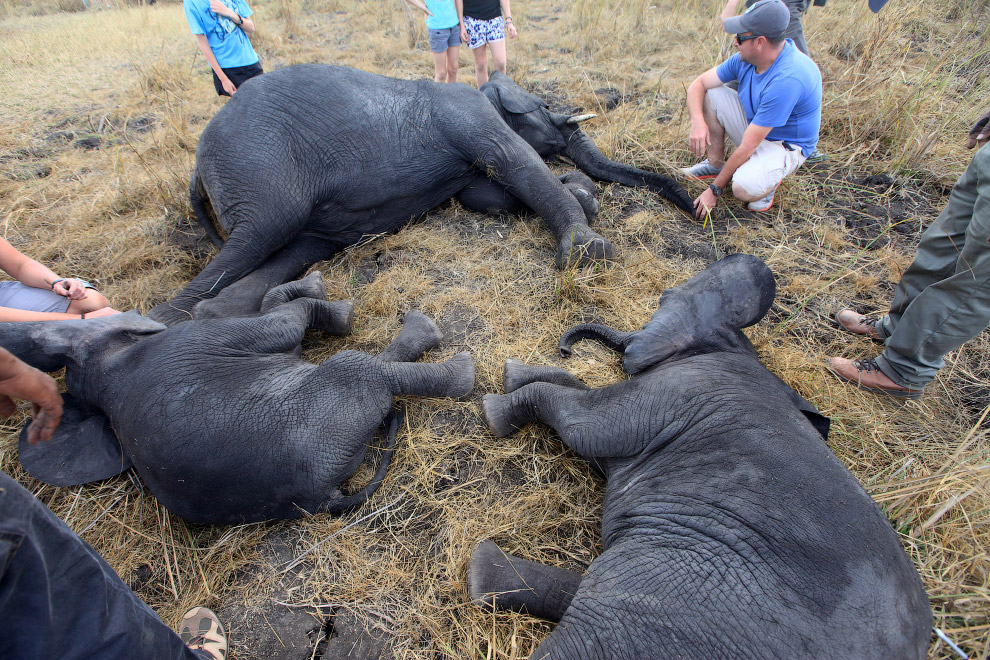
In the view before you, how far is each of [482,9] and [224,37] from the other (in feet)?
9.13

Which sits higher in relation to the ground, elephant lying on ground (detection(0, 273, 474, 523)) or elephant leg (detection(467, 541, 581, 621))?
elephant lying on ground (detection(0, 273, 474, 523))

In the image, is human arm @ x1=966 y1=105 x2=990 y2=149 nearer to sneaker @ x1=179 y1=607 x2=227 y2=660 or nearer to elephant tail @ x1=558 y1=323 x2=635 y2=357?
elephant tail @ x1=558 y1=323 x2=635 y2=357

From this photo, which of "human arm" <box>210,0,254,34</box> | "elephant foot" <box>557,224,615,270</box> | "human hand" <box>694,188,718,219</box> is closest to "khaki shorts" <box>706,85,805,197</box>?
"human hand" <box>694,188,718,219</box>

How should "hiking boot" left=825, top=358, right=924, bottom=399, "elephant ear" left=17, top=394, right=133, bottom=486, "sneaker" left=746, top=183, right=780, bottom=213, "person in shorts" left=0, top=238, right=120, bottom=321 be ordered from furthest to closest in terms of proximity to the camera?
"sneaker" left=746, top=183, right=780, bottom=213, "person in shorts" left=0, top=238, right=120, bottom=321, "hiking boot" left=825, top=358, right=924, bottom=399, "elephant ear" left=17, top=394, right=133, bottom=486

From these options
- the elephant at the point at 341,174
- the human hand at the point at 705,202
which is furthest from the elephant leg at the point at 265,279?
the human hand at the point at 705,202

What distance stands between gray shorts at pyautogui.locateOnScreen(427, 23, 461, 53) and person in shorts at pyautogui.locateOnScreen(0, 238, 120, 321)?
14.6ft

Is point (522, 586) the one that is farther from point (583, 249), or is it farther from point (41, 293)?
point (41, 293)

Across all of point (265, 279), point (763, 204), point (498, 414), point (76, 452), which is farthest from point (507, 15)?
point (76, 452)

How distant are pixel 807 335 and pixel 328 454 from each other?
3.17 m

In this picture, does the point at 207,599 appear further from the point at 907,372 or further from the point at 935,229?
the point at 935,229

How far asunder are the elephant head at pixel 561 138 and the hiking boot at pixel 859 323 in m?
1.40

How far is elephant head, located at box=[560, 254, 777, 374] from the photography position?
2.70m

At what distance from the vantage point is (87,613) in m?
1.40

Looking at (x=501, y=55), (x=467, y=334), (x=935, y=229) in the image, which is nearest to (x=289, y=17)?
(x=501, y=55)
